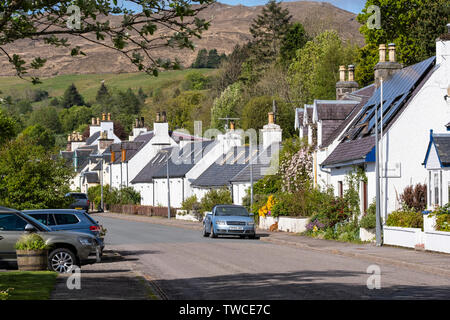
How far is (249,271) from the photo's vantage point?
781 inches

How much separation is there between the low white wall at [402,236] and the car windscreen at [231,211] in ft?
34.9

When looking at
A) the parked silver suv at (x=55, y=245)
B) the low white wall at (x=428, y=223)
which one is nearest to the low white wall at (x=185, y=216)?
the low white wall at (x=428, y=223)

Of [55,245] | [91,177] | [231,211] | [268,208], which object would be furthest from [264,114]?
[55,245]

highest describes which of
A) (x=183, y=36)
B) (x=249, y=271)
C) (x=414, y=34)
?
(x=414, y=34)

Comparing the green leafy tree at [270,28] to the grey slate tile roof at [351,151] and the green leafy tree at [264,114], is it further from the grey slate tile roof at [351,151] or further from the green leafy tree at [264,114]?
the grey slate tile roof at [351,151]

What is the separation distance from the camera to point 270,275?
1873 centimetres

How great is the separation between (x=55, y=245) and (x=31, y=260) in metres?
0.92

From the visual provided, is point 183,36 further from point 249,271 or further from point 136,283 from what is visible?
point 249,271

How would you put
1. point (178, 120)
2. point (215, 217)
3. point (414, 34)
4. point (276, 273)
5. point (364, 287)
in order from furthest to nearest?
point (178, 120) → point (414, 34) → point (215, 217) → point (276, 273) → point (364, 287)

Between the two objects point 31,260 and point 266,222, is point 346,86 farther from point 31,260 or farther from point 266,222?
point 31,260

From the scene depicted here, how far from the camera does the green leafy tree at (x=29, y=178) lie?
29.5 m

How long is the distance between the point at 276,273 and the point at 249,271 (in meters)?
0.86

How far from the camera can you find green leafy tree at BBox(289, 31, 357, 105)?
79.1 m
